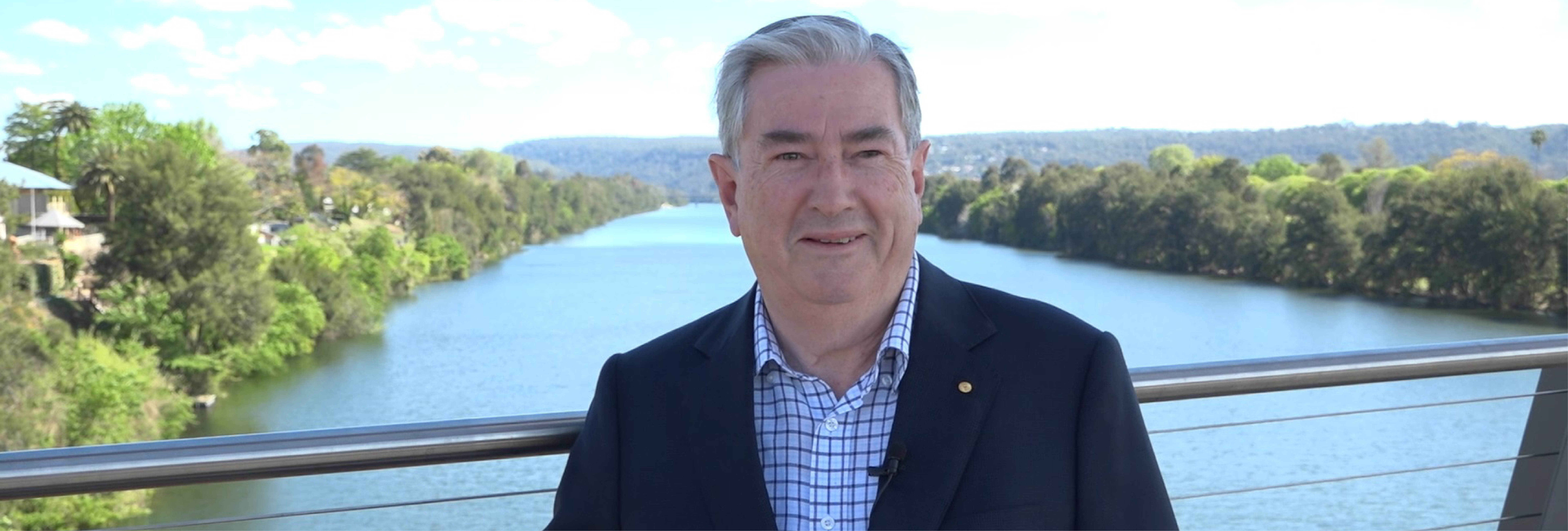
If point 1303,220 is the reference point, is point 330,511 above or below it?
above

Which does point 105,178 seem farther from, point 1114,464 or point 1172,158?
point 1172,158

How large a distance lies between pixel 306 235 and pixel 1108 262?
31933mm

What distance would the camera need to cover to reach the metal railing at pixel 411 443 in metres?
Result: 1.33

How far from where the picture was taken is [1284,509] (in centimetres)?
1895

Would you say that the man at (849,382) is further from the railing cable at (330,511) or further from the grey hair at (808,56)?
the railing cable at (330,511)

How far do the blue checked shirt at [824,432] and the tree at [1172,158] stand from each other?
6062 centimetres

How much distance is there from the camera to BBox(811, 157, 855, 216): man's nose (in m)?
1.40

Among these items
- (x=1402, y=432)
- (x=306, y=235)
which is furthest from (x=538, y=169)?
(x=1402, y=432)

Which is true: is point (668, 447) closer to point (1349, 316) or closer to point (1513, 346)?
point (1513, 346)

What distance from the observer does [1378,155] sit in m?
61.5

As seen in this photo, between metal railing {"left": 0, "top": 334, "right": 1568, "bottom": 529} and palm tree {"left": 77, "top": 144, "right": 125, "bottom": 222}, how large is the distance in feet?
132

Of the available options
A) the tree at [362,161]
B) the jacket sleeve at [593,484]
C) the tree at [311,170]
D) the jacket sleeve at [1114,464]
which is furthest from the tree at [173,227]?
the jacket sleeve at [1114,464]

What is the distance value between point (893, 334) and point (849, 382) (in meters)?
0.07

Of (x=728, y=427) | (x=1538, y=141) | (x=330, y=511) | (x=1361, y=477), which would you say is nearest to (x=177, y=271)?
(x=1361, y=477)
